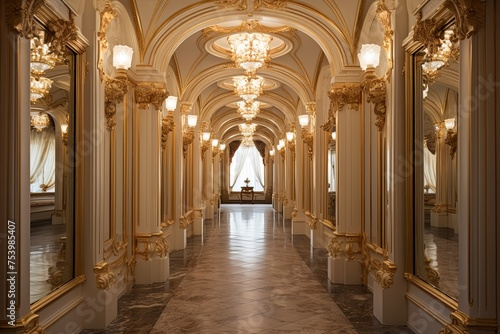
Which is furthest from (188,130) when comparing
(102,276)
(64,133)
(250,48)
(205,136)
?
(64,133)

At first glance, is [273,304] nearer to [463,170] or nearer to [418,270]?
[418,270]

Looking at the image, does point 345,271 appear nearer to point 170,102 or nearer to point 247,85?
point 170,102

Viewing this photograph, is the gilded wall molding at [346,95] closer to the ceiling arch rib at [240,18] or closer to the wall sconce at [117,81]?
the ceiling arch rib at [240,18]

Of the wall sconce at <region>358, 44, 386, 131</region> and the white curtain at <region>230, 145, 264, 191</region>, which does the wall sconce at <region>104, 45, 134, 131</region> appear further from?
the white curtain at <region>230, 145, 264, 191</region>

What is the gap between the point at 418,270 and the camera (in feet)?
16.6

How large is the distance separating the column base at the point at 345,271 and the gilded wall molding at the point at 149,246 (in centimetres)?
289

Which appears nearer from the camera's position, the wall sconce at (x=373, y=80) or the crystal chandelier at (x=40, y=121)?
the crystal chandelier at (x=40, y=121)

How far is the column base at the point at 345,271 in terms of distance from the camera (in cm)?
755

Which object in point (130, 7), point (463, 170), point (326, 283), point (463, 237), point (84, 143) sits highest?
point (130, 7)

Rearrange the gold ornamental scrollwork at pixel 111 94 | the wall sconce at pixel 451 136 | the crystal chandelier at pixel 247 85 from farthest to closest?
the crystal chandelier at pixel 247 85
the gold ornamental scrollwork at pixel 111 94
the wall sconce at pixel 451 136

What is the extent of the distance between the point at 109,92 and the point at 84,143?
2.87 feet

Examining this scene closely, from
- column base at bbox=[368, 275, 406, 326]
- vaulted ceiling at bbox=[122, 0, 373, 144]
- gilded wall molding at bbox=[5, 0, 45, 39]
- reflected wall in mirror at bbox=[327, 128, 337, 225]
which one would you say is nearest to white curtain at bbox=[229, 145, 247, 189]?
vaulted ceiling at bbox=[122, 0, 373, 144]

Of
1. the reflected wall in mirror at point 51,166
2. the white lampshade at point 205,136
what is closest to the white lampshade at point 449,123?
the reflected wall in mirror at point 51,166

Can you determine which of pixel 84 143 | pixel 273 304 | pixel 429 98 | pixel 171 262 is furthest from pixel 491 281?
pixel 171 262
